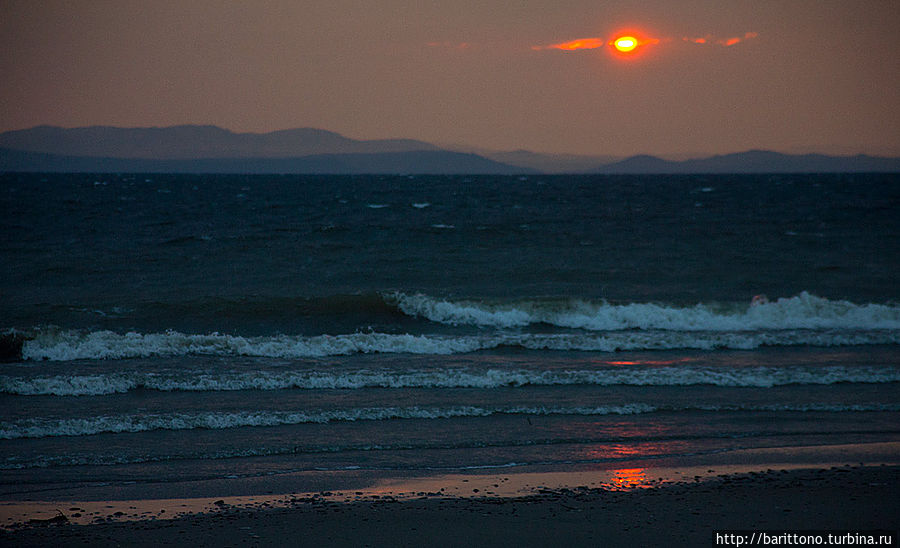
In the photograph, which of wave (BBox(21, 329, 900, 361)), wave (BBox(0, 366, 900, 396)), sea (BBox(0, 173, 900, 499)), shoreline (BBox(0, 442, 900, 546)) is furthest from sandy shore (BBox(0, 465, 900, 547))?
wave (BBox(21, 329, 900, 361))

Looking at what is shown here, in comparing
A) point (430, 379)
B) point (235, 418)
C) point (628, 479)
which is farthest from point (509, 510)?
point (430, 379)

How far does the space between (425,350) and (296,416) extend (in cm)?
415

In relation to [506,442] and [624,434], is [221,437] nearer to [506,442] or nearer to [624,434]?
[506,442]

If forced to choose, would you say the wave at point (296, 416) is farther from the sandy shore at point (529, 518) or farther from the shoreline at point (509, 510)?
the sandy shore at point (529, 518)

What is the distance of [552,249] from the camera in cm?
Result: 2545

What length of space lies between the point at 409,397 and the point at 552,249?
667 inches

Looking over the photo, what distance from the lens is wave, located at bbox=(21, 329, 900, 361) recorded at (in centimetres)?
1187

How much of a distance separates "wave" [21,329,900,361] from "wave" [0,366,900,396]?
4.89 ft

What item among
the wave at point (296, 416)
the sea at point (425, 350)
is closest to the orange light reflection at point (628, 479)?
the sea at point (425, 350)

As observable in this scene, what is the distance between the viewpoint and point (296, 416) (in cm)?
835

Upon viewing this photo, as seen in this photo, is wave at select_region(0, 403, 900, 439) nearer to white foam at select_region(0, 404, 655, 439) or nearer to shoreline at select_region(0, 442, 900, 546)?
white foam at select_region(0, 404, 655, 439)

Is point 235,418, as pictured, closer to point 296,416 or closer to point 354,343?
point 296,416

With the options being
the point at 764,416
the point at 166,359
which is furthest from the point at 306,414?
the point at 764,416

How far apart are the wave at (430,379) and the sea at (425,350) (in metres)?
0.04
